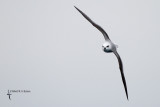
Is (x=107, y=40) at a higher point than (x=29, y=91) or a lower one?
higher

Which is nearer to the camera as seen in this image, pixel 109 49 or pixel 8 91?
pixel 109 49

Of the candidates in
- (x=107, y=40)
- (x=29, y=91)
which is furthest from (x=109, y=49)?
(x=29, y=91)

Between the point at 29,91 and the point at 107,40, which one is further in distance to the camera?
the point at 29,91

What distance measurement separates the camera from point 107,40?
4082mm

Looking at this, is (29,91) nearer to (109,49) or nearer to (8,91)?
(8,91)

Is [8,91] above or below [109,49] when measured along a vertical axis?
below

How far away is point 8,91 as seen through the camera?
7.18m

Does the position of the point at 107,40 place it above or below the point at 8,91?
above

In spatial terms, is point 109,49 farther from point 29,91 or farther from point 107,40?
point 29,91

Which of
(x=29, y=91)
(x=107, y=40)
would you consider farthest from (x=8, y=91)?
(x=107, y=40)

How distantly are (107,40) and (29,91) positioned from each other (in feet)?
12.2

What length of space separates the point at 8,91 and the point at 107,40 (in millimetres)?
3941

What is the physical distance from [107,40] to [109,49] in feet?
0.47
